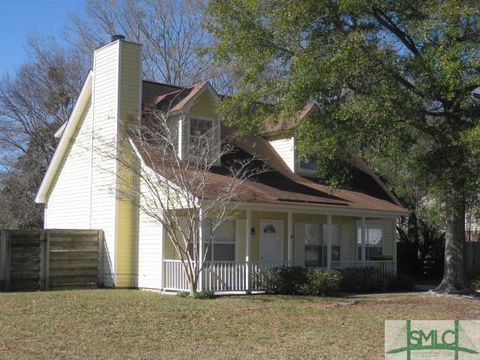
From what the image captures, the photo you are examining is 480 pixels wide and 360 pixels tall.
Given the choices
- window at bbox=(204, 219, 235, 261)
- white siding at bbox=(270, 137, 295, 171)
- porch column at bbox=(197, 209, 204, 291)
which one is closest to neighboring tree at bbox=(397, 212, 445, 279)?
white siding at bbox=(270, 137, 295, 171)

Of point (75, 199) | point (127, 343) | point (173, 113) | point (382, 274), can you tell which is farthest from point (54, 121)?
point (127, 343)

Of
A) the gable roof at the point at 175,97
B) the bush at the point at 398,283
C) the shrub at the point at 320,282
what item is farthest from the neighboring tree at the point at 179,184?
the bush at the point at 398,283

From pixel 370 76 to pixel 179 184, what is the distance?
19.7 feet

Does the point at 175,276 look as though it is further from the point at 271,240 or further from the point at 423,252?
the point at 423,252

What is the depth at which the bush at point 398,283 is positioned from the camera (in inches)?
920

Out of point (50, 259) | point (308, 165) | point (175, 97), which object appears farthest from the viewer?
point (308, 165)

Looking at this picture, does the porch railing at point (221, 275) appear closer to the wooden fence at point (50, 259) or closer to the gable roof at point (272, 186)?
the gable roof at point (272, 186)

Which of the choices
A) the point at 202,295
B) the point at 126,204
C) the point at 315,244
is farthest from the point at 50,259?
the point at 315,244

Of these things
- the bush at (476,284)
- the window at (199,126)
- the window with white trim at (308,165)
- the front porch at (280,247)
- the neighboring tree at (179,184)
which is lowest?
the bush at (476,284)

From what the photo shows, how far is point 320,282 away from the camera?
1967 cm

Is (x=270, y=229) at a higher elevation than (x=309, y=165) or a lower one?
lower

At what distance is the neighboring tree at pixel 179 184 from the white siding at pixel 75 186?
189 cm

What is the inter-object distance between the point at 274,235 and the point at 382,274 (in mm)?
4067

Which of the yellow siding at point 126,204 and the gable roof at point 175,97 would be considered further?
the yellow siding at point 126,204
